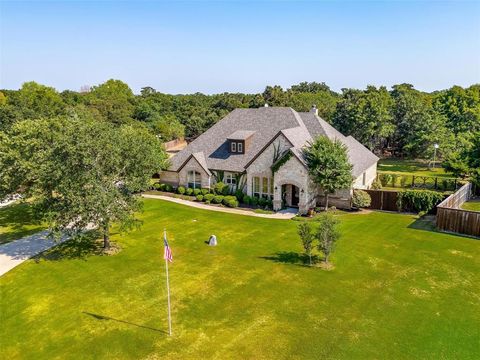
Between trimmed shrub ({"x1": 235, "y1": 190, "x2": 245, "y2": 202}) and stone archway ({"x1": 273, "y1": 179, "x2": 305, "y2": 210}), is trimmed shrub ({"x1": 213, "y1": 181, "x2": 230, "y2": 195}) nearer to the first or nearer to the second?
trimmed shrub ({"x1": 235, "y1": 190, "x2": 245, "y2": 202})

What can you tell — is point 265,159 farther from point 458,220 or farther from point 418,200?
point 458,220

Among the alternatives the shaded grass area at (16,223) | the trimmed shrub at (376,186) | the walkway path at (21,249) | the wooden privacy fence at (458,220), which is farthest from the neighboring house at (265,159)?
the walkway path at (21,249)

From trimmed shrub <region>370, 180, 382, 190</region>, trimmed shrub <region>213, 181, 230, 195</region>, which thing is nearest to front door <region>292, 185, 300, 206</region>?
trimmed shrub <region>213, 181, 230, 195</region>

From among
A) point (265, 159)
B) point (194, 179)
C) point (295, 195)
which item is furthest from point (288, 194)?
point (194, 179)

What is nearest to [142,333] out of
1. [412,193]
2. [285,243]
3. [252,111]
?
[285,243]

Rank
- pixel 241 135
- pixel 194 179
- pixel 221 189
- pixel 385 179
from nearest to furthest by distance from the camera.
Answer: pixel 221 189 → pixel 241 135 → pixel 194 179 → pixel 385 179

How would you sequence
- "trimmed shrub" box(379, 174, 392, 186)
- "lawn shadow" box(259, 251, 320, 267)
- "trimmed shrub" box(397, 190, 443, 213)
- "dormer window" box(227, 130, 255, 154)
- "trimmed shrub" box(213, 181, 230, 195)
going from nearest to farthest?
1. "lawn shadow" box(259, 251, 320, 267)
2. "trimmed shrub" box(397, 190, 443, 213)
3. "trimmed shrub" box(213, 181, 230, 195)
4. "dormer window" box(227, 130, 255, 154)
5. "trimmed shrub" box(379, 174, 392, 186)
